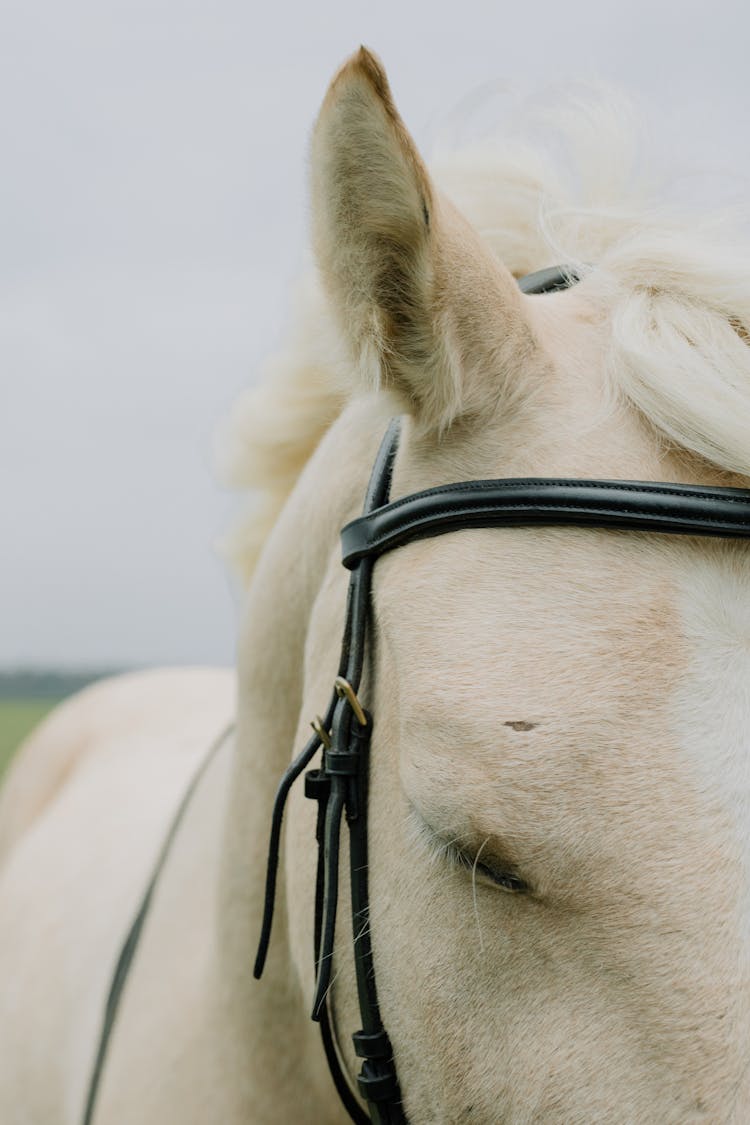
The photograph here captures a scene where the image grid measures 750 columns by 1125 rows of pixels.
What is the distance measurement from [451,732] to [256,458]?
44.0 inches

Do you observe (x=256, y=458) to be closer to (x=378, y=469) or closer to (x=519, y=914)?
(x=378, y=469)

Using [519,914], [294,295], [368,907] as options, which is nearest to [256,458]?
[294,295]

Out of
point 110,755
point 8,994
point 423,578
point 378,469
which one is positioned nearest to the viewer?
point 423,578

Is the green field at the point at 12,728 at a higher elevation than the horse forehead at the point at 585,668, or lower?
lower

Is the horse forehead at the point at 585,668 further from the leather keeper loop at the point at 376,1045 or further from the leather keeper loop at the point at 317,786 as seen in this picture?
the leather keeper loop at the point at 376,1045

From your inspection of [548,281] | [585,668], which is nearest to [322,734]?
[585,668]

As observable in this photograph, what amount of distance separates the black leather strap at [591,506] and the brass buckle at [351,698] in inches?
8.6

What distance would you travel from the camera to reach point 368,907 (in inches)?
50.1

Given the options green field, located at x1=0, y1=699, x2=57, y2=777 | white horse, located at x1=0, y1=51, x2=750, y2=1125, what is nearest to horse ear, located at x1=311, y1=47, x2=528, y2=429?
white horse, located at x1=0, y1=51, x2=750, y2=1125

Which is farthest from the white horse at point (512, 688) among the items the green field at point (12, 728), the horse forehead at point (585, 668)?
the green field at point (12, 728)

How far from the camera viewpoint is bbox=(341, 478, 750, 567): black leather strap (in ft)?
3.69

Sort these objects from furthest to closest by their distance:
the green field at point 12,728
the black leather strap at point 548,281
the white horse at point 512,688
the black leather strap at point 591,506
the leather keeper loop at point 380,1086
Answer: the green field at point 12,728, the black leather strap at point 548,281, the leather keeper loop at point 380,1086, the black leather strap at point 591,506, the white horse at point 512,688

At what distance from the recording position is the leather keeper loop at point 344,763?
51.2 inches

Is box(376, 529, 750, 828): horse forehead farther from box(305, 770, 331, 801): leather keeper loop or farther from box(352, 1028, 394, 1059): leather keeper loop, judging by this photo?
box(352, 1028, 394, 1059): leather keeper loop
